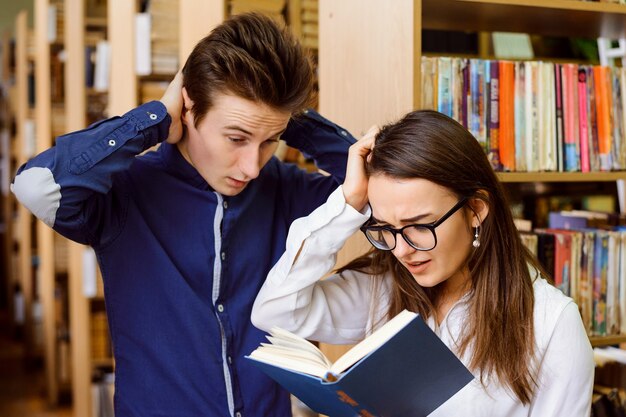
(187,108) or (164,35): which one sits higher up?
(164,35)

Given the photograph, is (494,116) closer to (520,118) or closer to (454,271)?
(520,118)

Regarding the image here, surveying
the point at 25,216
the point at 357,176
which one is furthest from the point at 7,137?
the point at 357,176

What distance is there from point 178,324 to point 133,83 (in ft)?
7.58

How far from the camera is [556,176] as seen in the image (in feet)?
6.60

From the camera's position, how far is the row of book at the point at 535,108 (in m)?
1.92

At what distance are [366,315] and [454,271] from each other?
0.93 feet

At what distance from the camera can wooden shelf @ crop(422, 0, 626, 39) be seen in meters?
1.90

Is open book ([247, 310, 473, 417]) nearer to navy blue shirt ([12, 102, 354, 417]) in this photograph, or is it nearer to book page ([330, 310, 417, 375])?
book page ([330, 310, 417, 375])

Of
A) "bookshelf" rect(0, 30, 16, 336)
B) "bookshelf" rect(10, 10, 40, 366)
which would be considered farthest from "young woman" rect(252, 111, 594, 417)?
"bookshelf" rect(0, 30, 16, 336)

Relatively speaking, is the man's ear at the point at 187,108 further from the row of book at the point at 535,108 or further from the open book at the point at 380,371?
the row of book at the point at 535,108

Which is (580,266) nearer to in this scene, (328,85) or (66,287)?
(328,85)

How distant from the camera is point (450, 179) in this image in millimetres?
1417

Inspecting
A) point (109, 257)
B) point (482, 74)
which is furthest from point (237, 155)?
point (482, 74)

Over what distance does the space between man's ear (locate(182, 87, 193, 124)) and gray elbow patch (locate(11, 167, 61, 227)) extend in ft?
0.97
